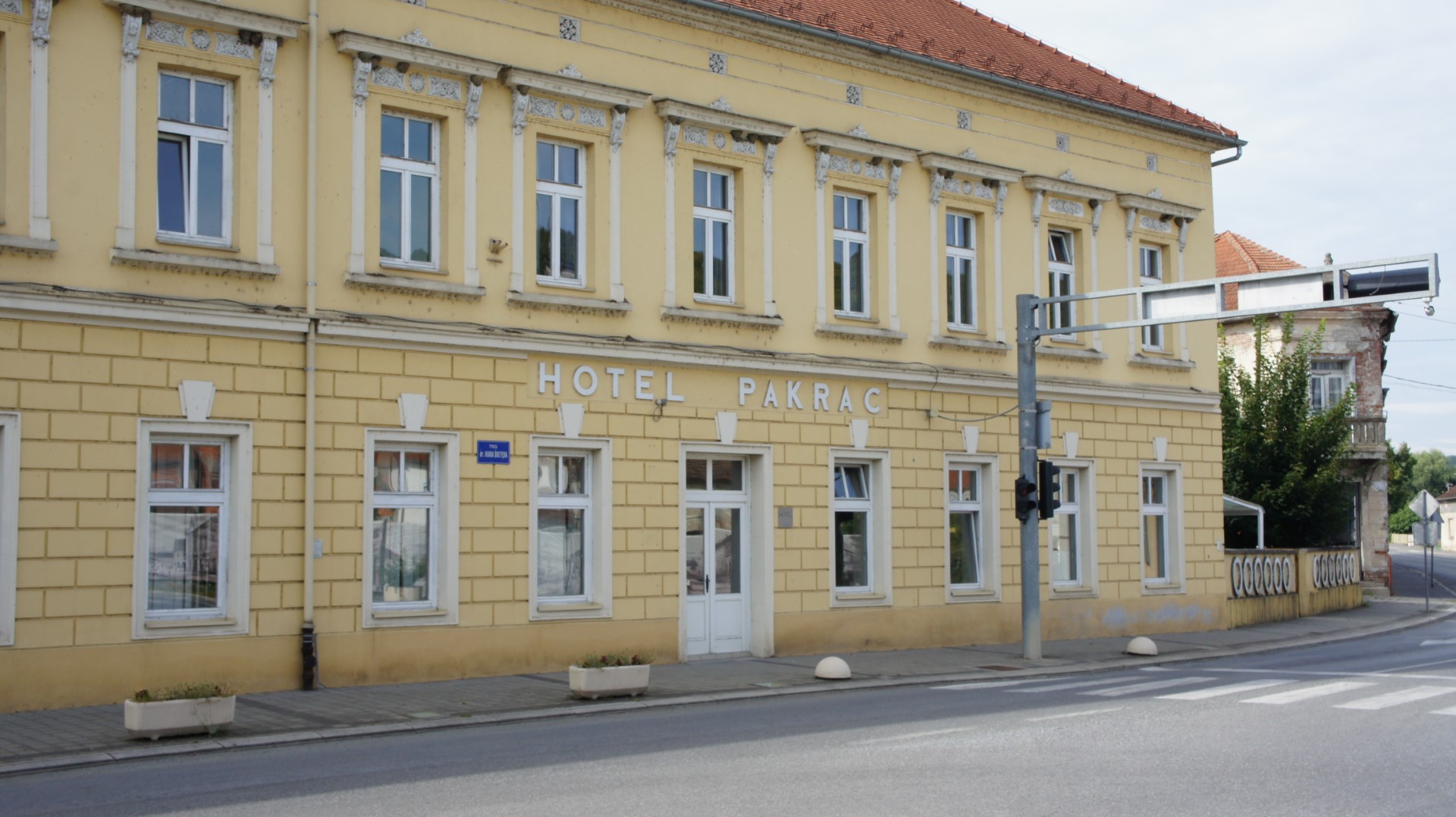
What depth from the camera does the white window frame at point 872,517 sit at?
71.2 ft

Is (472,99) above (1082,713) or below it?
above

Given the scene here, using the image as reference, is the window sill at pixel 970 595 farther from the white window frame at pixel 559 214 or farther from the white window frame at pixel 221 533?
the white window frame at pixel 221 533

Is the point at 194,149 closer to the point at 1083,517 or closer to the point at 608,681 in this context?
the point at 608,681

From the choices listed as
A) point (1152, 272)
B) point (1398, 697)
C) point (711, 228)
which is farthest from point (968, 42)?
point (1398, 697)

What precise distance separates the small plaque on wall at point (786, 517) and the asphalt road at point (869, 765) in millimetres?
5017

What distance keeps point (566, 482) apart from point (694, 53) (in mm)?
6353

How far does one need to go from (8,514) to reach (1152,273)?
67.4 feet

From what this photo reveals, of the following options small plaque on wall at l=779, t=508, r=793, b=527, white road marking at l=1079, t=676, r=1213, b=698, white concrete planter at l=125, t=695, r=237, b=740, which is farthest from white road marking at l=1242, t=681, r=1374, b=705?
white concrete planter at l=125, t=695, r=237, b=740

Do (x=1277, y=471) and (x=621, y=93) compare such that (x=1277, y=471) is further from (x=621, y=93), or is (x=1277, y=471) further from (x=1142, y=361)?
(x=621, y=93)

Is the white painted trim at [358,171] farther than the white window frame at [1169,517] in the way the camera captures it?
No

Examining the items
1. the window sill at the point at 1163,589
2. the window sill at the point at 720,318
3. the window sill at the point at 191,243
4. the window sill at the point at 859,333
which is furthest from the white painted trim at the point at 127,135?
the window sill at the point at 1163,589

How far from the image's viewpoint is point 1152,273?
2766 centimetres

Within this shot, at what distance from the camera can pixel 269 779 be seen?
35.0ft

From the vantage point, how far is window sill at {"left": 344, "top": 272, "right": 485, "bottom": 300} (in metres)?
17.0
